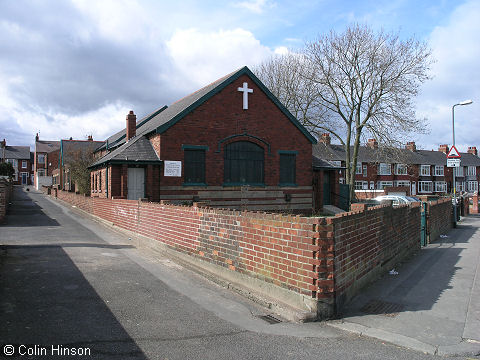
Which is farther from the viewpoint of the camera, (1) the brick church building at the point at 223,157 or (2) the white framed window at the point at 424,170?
(2) the white framed window at the point at 424,170

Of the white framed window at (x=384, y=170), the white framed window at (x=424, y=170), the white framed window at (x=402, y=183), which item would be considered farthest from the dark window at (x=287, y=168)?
the white framed window at (x=424, y=170)

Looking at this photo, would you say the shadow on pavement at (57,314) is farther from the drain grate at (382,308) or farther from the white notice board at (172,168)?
the white notice board at (172,168)

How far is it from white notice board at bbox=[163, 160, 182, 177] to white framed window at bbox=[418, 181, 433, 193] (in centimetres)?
5925

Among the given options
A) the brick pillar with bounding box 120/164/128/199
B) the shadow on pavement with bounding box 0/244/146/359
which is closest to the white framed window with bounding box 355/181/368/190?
the brick pillar with bounding box 120/164/128/199

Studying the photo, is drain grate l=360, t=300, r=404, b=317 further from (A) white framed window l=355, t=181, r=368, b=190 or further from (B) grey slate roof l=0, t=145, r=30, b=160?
(B) grey slate roof l=0, t=145, r=30, b=160

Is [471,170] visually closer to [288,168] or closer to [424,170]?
[424,170]

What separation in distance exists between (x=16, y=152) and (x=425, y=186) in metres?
89.8

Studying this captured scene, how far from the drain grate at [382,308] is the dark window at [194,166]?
1401 centimetres

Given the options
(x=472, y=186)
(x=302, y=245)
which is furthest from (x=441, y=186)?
(x=302, y=245)

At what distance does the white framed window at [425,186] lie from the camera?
6700 centimetres

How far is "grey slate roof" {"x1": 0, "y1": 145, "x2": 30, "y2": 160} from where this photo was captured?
87.4 metres

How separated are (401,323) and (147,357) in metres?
3.48

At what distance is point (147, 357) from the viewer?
156 inches

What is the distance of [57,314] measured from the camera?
203 inches
